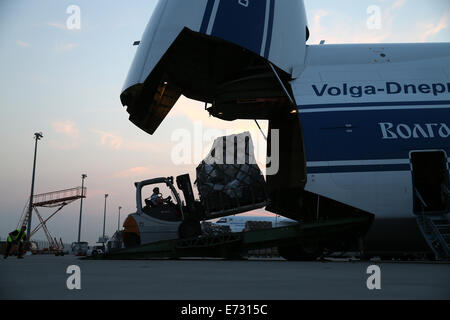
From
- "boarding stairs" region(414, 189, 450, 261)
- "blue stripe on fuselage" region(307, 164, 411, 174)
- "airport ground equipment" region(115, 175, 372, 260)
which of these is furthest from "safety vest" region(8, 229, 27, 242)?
"boarding stairs" region(414, 189, 450, 261)

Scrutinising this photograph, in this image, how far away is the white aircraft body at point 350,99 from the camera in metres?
10.6

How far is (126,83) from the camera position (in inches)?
481

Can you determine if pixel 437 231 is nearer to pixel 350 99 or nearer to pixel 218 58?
pixel 350 99

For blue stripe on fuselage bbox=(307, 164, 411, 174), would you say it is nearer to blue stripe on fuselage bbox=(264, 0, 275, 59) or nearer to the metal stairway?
the metal stairway

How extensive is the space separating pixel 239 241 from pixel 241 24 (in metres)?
5.85

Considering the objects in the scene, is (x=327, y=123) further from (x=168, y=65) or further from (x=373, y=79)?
(x=168, y=65)

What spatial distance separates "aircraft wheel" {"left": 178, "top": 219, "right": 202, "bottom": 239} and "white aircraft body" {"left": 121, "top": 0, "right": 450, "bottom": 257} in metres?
3.77

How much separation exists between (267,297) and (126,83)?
980 centimetres

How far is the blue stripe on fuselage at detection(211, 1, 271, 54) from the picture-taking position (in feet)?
35.2

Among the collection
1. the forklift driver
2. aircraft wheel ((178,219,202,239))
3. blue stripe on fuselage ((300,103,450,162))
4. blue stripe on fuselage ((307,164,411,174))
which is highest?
blue stripe on fuselage ((300,103,450,162))

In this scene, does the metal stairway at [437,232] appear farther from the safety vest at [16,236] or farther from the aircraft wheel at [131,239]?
the safety vest at [16,236]

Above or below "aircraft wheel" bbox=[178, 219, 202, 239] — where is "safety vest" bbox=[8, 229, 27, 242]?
below

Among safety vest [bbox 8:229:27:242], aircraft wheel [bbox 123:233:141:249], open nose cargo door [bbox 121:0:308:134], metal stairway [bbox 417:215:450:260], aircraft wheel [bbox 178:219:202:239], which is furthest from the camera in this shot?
safety vest [bbox 8:229:27:242]

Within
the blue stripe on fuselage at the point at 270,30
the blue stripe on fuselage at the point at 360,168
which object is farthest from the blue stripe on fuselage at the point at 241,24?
the blue stripe on fuselage at the point at 360,168
